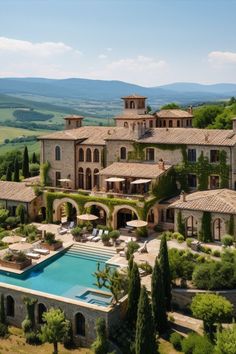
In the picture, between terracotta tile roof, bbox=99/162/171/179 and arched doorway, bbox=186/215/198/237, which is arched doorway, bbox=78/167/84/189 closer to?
terracotta tile roof, bbox=99/162/171/179

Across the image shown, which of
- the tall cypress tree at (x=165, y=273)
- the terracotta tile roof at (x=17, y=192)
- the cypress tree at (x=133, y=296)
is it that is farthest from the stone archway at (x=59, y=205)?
the cypress tree at (x=133, y=296)

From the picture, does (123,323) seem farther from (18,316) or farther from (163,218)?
(163,218)

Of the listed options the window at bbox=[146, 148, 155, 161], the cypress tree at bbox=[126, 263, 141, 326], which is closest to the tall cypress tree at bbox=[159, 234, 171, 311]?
the cypress tree at bbox=[126, 263, 141, 326]

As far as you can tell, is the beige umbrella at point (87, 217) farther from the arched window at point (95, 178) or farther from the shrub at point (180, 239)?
the arched window at point (95, 178)

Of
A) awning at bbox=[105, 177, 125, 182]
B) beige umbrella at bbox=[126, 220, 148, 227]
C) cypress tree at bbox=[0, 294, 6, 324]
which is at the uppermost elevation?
awning at bbox=[105, 177, 125, 182]

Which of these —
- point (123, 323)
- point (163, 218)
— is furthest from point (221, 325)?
point (163, 218)

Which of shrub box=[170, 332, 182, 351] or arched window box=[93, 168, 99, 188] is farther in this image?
arched window box=[93, 168, 99, 188]
